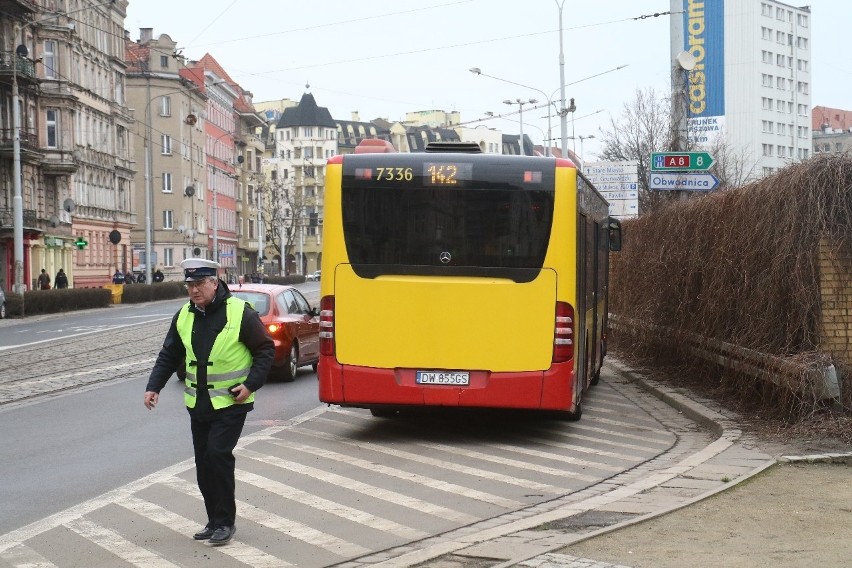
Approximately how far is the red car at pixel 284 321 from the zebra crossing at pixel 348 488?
5237 millimetres

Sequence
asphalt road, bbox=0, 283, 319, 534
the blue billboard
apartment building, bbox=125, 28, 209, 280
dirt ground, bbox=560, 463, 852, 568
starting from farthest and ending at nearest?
the blue billboard < apartment building, bbox=125, 28, 209, 280 < asphalt road, bbox=0, 283, 319, 534 < dirt ground, bbox=560, 463, 852, 568

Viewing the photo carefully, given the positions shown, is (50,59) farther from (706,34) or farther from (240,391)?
(706,34)

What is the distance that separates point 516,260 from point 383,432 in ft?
8.04

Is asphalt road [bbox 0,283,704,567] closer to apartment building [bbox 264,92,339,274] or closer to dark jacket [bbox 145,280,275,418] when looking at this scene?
dark jacket [bbox 145,280,275,418]

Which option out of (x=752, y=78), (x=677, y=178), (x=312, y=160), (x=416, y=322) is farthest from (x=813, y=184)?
(x=312, y=160)

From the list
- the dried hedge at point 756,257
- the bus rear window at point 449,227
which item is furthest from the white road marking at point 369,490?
the dried hedge at point 756,257

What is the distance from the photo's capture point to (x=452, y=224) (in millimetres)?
13508

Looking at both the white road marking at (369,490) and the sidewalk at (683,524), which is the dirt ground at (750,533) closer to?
the sidewalk at (683,524)

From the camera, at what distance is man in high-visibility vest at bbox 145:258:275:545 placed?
840 centimetres

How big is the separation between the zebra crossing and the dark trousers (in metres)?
0.21

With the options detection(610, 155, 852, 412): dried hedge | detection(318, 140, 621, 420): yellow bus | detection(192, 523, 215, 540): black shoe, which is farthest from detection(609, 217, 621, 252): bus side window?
detection(192, 523, 215, 540): black shoe

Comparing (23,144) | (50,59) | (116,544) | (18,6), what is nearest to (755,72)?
(50,59)

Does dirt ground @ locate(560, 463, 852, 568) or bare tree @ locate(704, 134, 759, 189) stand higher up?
bare tree @ locate(704, 134, 759, 189)

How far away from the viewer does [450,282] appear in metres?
13.3
